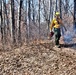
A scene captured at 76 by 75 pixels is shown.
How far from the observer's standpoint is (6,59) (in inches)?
538

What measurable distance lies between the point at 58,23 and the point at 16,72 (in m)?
4.23

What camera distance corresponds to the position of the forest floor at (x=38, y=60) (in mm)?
12540

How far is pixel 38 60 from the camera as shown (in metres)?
13.6

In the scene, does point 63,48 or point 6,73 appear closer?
point 6,73

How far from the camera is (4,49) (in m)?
15.4

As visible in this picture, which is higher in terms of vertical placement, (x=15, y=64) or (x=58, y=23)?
(x=58, y=23)

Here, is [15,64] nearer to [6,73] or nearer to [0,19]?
[6,73]

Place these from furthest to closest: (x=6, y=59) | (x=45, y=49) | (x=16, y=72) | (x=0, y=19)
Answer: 1. (x=0, y=19)
2. (x=45, y=49)
3. (x=6, y=59)
4. (x=16, y=72)

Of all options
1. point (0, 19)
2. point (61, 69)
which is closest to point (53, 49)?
point (61, 69)

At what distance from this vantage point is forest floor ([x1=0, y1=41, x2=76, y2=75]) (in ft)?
41.1

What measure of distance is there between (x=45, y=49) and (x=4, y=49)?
2.51 meters

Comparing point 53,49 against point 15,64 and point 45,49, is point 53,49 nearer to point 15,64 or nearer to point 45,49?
point 45,49

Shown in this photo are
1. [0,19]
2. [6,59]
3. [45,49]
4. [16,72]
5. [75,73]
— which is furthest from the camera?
[0,19]

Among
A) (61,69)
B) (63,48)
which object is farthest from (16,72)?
(63,48)
